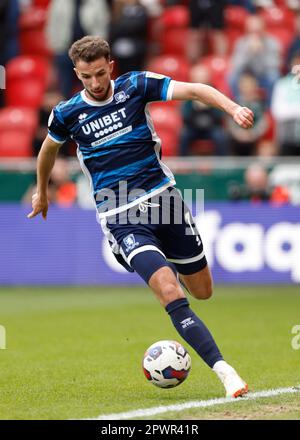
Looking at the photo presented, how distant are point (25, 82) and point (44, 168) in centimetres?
1197

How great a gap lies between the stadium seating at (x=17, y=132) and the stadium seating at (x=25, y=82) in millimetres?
1274

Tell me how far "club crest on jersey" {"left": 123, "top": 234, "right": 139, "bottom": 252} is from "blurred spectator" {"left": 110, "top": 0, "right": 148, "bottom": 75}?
11450mm

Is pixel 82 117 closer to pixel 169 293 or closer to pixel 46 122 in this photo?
pixel 169 293

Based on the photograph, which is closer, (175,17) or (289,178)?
→ (289,178)

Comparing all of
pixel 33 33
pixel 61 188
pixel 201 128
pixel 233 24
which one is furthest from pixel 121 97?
pixel 33 33

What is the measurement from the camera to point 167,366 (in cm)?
746

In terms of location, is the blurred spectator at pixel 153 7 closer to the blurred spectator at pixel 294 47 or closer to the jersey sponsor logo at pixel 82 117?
the blurred spectator at pixel 294 47

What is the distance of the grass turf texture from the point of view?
6953mm

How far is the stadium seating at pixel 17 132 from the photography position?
1791 cm
